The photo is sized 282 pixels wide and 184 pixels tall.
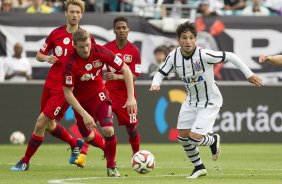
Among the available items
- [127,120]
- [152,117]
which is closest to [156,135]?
[152,117]

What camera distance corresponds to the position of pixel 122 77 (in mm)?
15211

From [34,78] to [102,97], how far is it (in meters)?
A: 8.93

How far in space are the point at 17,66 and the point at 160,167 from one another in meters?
7.65

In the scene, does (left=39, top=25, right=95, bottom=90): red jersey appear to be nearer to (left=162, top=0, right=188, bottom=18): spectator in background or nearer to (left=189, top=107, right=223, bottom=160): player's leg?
(left=189, top=107, right=223, bottom=160): player's leg

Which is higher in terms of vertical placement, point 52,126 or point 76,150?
point 52,126

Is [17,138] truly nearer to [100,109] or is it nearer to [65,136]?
[65,136]

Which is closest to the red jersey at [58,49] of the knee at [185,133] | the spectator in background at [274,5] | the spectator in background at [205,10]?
the knee at [185,133]

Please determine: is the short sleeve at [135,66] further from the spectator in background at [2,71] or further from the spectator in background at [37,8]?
the spectator in background at [37,8]

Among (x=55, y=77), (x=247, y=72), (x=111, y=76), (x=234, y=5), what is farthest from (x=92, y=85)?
(x=234, y=5)

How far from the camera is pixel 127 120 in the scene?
15.4 meters

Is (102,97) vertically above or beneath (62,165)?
above

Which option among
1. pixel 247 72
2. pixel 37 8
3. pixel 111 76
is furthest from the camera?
pixel 37 8

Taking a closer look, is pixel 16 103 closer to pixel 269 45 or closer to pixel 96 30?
pixel 96 30

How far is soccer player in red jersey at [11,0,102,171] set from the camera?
563 inches
